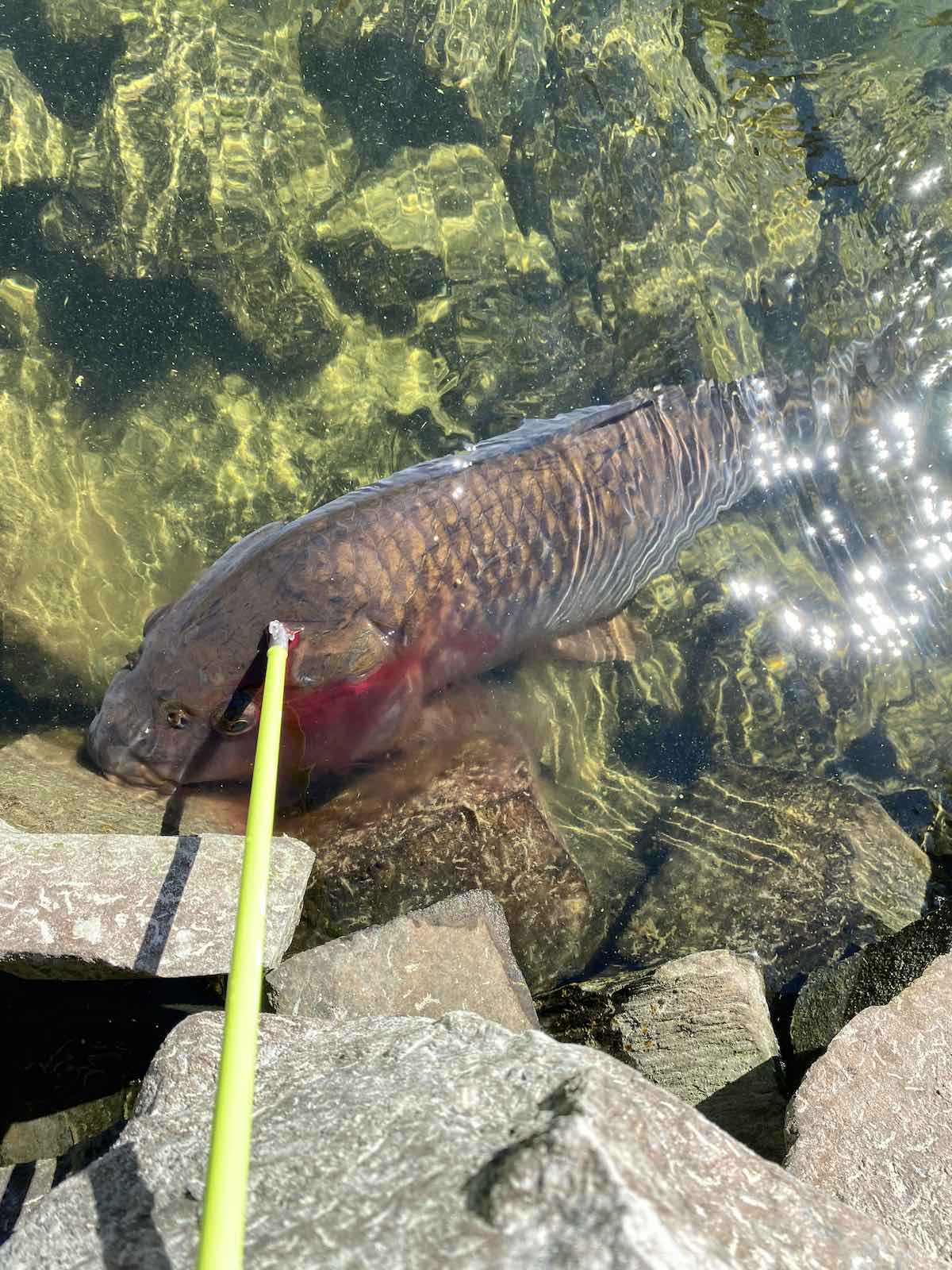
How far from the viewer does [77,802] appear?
3787 mm

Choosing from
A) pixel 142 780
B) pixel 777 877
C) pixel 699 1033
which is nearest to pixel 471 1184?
pixel 699 1033

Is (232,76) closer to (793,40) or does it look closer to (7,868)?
(793,40)

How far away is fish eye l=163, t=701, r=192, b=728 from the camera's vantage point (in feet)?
13.0

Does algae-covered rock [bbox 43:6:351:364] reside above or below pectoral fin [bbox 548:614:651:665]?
above

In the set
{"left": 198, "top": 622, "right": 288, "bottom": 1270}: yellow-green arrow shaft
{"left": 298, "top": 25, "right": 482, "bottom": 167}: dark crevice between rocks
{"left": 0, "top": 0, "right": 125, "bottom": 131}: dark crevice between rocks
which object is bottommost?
{"left": 198, "top": 622, "right": 288, "bottom": 1270}: yellow-green arrow shaft

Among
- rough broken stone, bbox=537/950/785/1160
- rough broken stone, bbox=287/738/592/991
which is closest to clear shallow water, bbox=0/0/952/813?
rough broken stone, bbox=287/738/592/991

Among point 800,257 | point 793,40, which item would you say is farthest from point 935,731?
point 793,40

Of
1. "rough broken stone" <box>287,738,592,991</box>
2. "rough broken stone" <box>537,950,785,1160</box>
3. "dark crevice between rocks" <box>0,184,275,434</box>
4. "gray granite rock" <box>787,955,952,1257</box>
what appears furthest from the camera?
"dark crevice between rocks" <box>0,184,275,434</box>

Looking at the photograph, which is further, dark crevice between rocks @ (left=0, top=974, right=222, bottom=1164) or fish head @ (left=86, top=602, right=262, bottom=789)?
fish head @ (left=86, top=602, right=262, bottom=789)

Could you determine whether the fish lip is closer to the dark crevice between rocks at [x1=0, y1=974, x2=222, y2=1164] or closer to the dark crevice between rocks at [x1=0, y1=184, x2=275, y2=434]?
the dark crevice between rocks at [x1=0, y1=974, x2=222, y2=1164]

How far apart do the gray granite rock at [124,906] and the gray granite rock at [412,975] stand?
19 cm

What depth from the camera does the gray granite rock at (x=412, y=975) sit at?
125 inches

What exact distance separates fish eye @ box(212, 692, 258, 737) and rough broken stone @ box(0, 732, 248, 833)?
37 centimetres

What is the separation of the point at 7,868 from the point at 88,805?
759 millimetres
